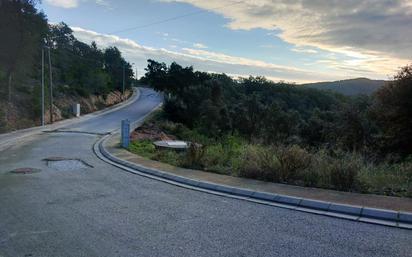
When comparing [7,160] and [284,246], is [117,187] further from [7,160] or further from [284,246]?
[7,160]

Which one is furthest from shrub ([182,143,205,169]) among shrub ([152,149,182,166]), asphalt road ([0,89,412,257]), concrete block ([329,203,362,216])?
concrete block ([329,203,362,216])

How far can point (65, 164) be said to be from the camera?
13945 mm

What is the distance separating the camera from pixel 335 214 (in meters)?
6.86

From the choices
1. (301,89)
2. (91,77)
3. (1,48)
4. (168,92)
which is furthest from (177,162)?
(301,89)

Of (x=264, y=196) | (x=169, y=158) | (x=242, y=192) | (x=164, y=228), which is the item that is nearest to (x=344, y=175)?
(x=264, y=196)

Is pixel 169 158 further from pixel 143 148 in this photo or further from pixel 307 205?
pixel 307 205

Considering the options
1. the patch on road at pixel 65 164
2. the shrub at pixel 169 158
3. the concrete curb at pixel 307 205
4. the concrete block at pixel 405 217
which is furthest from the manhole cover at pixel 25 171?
the concrete block at pixel 405 217

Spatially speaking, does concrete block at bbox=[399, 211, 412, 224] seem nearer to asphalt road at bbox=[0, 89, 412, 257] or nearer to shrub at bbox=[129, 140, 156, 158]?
asphalt road at bbox=[0, 89, 412, 257]

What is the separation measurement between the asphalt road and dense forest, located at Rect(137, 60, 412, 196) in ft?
7.04

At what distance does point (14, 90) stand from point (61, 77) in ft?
67.6

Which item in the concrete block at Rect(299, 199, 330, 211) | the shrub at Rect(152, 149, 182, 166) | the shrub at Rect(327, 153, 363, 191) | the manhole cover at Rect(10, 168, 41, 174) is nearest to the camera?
the concrete block at Rect(299, 199, 330, 211)

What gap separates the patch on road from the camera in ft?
42.6

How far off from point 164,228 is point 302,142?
Answer: 26924 millimetres

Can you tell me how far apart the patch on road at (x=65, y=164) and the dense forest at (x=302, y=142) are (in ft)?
8.87
